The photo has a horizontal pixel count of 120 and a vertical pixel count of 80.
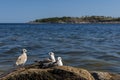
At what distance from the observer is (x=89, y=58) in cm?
2375

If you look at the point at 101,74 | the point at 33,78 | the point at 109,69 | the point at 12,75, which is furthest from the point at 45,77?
the point at 109,69

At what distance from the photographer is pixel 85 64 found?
2111 cm

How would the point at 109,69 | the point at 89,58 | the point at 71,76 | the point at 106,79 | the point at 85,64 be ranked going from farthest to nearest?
the point at 89,58 → the point at 85,64 → the point at 109,69 → the point at 106,79 → the point at 71,76

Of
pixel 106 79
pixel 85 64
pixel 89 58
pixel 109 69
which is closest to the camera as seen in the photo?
pixel 106 79

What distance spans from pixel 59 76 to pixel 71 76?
1.20 ft

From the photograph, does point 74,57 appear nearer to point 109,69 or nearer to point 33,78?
point 109,69

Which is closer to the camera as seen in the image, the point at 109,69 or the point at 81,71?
the point at 81,71

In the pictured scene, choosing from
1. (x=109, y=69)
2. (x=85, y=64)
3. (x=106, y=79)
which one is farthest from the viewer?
(x=85, y=64)

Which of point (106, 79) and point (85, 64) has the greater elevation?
point (106, 79)

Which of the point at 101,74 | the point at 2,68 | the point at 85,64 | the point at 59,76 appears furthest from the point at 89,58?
the point at 59,76

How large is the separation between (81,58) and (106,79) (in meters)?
12.3

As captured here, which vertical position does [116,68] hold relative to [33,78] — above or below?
below

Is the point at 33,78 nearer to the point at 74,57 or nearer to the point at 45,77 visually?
the point at 45,77

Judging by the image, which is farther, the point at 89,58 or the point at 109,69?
the point at 89,58
